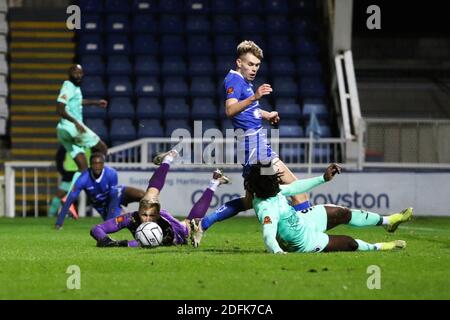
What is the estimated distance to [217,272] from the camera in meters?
8.78

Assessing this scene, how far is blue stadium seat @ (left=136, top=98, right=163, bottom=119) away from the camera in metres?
23.3

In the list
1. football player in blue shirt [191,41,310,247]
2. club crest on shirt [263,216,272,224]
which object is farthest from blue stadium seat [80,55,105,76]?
club crest on shirt [263,216,272,224]

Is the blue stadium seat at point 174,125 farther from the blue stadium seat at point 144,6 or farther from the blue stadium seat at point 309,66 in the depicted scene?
the blue stadium seat at point 144,6

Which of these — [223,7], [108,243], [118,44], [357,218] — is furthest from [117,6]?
[357,218]

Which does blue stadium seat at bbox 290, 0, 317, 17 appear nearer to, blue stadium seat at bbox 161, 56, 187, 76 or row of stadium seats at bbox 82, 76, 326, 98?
row of stadium seats at bbox 82, 76, 326, 98

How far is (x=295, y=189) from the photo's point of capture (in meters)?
10.3

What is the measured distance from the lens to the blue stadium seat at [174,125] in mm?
22797

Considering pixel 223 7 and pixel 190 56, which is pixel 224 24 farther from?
pixel 190 56

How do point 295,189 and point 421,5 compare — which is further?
point 421,5

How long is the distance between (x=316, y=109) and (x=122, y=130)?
4128 millimetres

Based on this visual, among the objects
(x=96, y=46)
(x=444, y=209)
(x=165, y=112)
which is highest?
(x=96, y=46)
